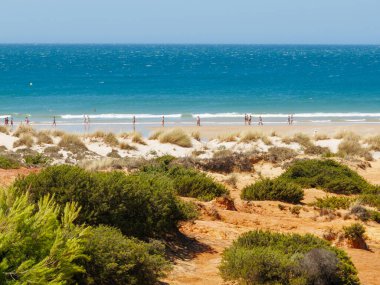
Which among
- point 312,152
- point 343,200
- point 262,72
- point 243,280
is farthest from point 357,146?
point 262,72

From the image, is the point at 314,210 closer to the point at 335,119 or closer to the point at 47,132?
the point at 47,132

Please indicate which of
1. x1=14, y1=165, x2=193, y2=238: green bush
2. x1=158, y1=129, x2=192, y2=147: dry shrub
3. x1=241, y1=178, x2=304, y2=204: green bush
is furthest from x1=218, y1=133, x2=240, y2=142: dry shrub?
x1=14, y1=165, x2=193, y2=238: green bush

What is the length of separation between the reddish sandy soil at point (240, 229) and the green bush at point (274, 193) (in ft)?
1.54

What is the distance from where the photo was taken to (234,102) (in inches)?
2463

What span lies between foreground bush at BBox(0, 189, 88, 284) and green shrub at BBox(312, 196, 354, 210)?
1100 centimetres

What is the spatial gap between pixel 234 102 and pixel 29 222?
2213 inches

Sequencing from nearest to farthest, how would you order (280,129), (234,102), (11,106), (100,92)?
(280,129) < (11,106) < (234,102) < (100,92)

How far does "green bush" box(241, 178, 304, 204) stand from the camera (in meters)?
17.8

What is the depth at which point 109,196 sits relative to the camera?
10.6 metres

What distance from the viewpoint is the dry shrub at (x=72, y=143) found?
29248 millimetres

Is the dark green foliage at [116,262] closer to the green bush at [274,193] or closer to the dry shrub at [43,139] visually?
the green bush at [274,193]

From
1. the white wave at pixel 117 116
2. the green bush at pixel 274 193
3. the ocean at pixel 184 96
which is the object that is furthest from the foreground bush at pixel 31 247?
the white wave at pixel 117 116

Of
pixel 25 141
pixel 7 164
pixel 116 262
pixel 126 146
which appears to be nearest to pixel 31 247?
pixel 116 262

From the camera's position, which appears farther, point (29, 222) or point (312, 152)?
point (312, 152)
